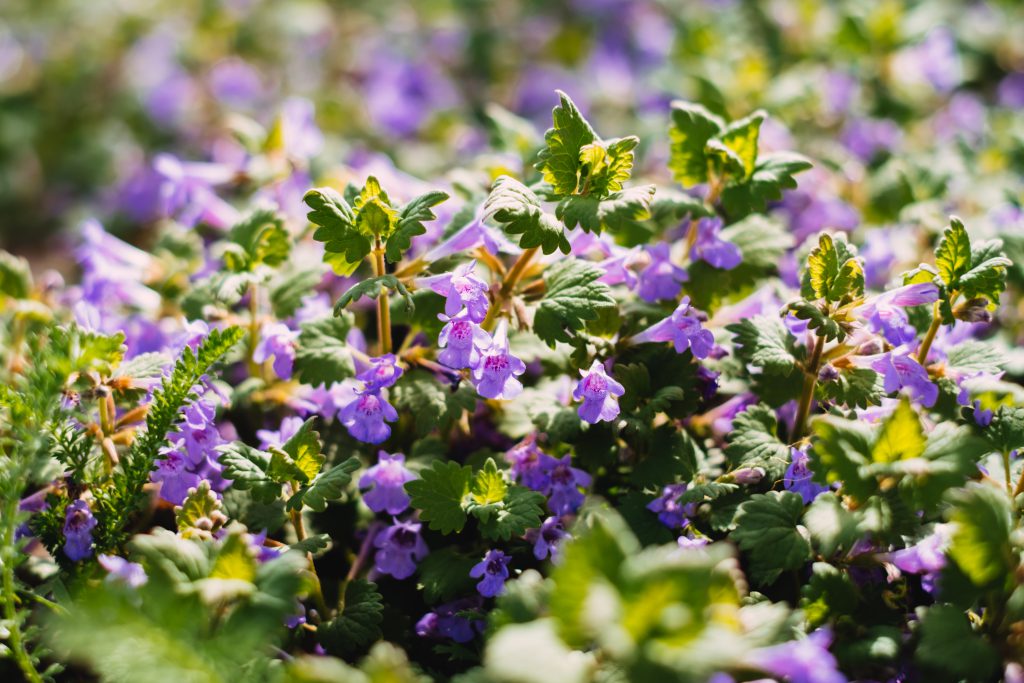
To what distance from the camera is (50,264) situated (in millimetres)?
4160

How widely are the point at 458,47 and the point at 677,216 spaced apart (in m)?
2.96

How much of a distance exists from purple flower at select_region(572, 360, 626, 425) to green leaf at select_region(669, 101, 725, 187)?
0.69m

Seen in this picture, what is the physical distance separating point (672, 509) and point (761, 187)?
81 centimetres

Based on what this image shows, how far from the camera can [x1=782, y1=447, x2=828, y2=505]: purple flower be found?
5.76ft

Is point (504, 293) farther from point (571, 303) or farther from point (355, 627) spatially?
point (355, 627)

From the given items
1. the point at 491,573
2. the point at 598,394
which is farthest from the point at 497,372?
the point at 491,573

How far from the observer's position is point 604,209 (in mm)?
1735

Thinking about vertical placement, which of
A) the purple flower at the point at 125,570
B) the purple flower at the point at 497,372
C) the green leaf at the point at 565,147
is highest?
the green leaf at the point at 565,147

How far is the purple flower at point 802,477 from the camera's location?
175 cm

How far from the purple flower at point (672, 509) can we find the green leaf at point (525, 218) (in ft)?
1.90

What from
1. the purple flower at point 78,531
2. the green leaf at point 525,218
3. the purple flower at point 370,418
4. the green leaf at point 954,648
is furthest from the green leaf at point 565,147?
the purple flower at point 78,531

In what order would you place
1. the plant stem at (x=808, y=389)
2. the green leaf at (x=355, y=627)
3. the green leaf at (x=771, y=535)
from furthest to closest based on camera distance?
the plant stem at (x=808, y=389) → the green leaf at (x=355, y=627) → the green leaf at (x=771, y=535)

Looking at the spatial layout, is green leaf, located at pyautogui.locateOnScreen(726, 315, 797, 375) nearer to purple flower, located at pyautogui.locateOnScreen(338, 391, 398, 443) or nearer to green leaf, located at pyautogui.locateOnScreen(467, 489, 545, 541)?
green leaf, located at pyautogui.locateOnScreen(467, 489, 545, 541)

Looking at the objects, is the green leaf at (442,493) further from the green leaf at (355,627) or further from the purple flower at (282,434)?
the purple flower at (282,434)
